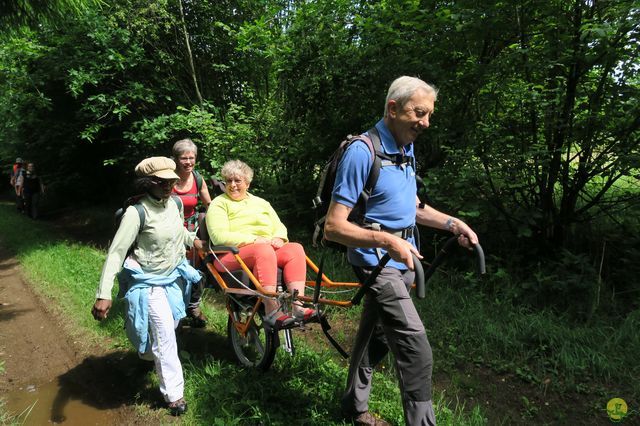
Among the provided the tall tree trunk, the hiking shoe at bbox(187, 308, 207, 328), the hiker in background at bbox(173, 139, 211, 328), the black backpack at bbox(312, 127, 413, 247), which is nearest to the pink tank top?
the hiker in background at bbox(173, 139, 211, 328)

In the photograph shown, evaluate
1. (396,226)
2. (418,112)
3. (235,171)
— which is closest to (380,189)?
(396,226)

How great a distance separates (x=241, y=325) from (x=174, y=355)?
680 millimetres

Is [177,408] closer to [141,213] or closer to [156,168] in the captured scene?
[141,213]

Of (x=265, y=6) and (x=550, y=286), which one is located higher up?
(x=265, y=6)

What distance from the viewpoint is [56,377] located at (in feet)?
13.2

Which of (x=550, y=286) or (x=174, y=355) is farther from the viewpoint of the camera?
(x=550, y=286)

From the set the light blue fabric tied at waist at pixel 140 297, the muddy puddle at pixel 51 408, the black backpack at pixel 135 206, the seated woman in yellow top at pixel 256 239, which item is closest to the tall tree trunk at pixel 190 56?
the seated woman in yellow top at pixel 256 239

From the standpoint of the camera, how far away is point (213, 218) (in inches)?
161

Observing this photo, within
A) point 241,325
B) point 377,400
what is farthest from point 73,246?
point 377,400

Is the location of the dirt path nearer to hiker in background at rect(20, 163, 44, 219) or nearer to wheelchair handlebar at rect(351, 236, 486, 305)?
wheelchair handlebar at rect(351, 236, 486, 305)

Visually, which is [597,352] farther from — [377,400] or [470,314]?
[377,400]

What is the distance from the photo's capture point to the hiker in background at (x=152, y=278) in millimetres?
3287

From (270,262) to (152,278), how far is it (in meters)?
0.93

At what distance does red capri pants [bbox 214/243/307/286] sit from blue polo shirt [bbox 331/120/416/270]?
1172 millimetres
